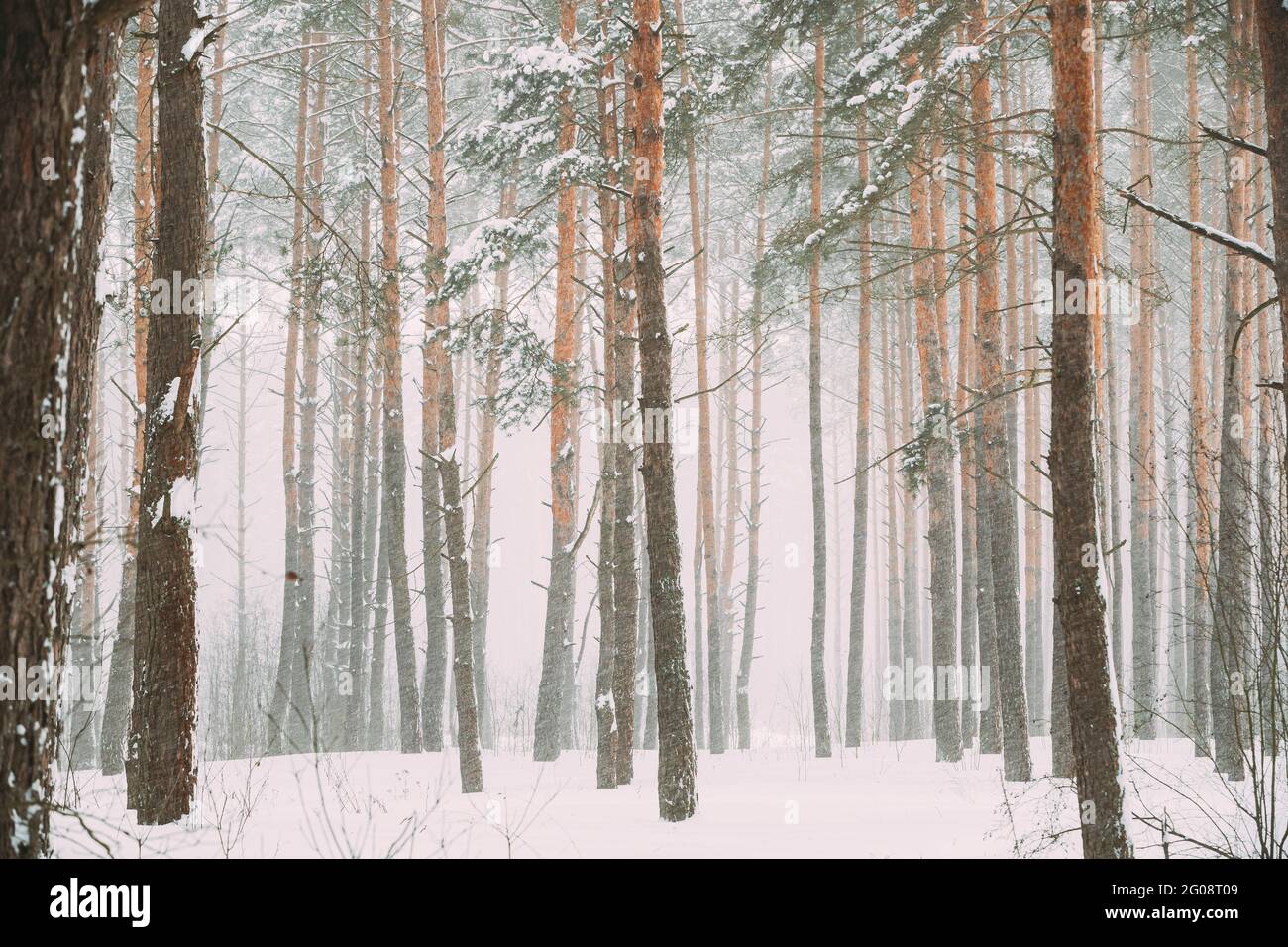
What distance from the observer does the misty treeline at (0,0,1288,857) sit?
3344 mm

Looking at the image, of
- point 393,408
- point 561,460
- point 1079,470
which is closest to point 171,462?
point 1079,470

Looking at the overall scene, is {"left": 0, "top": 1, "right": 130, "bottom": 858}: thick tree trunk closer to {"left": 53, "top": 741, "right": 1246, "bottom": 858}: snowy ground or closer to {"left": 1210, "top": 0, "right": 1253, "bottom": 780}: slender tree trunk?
{"left": 53, "top": 741, "right": 1246, "bottom": 858}: snowy ground

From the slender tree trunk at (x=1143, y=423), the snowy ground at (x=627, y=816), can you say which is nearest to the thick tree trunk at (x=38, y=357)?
the snowy ground at (x=627, y=816)

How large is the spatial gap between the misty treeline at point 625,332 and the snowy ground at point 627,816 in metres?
0.47

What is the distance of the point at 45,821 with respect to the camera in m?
3.10

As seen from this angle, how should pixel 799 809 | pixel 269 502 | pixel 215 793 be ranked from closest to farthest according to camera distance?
pixel 799 809 → pixel 215 793 → pixel 269 502

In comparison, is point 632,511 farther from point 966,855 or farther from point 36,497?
point 36,497

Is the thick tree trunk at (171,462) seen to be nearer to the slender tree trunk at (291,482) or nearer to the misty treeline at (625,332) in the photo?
the misty treeline at (625,332)

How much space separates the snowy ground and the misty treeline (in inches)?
18.6

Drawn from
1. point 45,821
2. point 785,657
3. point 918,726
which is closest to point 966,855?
point 45,821

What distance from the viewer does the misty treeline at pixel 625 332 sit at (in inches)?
132
